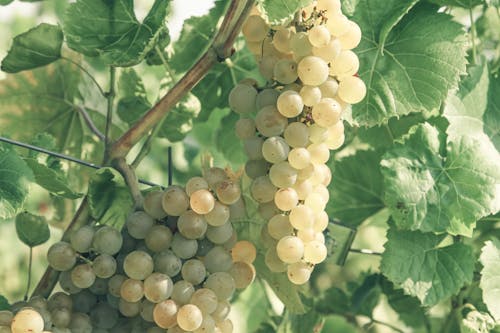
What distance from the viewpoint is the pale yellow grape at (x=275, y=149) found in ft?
3.13

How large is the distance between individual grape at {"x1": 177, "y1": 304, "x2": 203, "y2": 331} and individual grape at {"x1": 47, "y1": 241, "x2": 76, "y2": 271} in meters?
0.15

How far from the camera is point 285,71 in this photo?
97cm

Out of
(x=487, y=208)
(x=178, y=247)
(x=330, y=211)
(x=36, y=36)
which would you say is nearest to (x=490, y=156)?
(x=487, y=208)

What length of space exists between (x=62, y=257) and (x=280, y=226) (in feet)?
0.84

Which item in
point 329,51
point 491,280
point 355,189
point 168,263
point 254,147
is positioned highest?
point 329,51

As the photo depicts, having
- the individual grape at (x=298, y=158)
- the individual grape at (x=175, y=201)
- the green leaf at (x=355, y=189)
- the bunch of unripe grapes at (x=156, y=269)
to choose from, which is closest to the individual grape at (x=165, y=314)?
the bunch of unripe grapes at (x=156, y=269)

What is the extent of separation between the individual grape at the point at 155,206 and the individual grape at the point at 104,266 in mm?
72

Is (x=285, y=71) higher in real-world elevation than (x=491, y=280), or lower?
higher

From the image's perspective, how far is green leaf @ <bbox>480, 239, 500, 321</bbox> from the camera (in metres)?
1.18

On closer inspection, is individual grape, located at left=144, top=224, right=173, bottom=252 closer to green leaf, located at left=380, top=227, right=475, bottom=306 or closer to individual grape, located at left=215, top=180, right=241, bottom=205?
individual grape, located at left=215, top=180, right=241, bottom=205

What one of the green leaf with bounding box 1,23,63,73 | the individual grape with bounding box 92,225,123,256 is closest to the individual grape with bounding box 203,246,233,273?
the individual grape with bounding box 92,225,123,256

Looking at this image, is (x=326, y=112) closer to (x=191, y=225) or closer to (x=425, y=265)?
(x=191, y=225)

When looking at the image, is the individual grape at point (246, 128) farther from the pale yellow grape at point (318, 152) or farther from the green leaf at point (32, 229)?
the green leaf at point (32, 229)

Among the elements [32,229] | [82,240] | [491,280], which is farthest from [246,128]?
[491,280]
